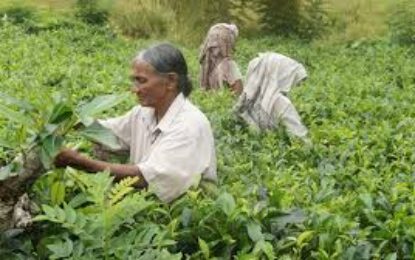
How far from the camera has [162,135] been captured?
144 inches

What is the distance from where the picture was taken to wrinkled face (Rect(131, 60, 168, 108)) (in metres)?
3.73

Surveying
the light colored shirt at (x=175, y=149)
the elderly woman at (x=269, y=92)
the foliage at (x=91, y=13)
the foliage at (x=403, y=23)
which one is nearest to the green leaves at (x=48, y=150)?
the light colored shirt at (x=175, y=149)

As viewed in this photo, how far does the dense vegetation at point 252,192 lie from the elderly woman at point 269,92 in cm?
15

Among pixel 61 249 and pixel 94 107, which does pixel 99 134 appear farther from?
pixel 61 249

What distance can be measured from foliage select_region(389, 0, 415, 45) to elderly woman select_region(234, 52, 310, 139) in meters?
8.36

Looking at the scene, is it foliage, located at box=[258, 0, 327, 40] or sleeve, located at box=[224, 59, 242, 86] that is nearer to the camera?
sleeve, located at box=[224, 59, 242, 86]

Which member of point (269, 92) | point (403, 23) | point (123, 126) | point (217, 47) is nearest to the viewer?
point (123, 126)

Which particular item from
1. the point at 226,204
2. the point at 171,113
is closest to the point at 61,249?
the point at 226,204

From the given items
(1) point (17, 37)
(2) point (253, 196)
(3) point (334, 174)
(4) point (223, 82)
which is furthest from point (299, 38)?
(2) point (253, 196)

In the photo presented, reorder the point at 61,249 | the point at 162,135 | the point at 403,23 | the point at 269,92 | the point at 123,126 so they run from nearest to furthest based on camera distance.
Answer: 1. the point at 61,249
2. the point at 162,135
3. the point at 123,126
4. the point at 269,92
5. the point at 403,23

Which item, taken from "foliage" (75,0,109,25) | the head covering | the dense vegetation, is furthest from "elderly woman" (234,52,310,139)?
"foliage" (75,0,109,25)

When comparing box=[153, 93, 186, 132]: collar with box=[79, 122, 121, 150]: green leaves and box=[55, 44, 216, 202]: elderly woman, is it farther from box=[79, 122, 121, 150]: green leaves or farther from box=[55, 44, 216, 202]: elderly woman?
box=[79, 122, 121, 150]: green leaves

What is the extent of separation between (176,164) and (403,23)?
1225 centimetres

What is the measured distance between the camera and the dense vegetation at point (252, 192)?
2.91 metres
